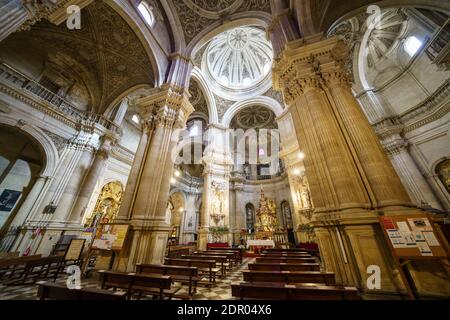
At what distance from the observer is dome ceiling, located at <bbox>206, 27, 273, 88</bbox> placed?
17109 mm

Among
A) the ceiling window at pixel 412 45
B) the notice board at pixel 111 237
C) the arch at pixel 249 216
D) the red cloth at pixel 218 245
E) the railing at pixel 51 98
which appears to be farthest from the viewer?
the arch at pixel 249 216

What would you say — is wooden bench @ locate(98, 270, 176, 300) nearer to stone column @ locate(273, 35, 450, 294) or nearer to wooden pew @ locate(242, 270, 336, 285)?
wooden pew @ locate(242, 270, 336, 285)

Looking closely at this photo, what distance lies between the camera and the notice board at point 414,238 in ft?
8.38

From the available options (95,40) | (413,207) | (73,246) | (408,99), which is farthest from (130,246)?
(408,99)

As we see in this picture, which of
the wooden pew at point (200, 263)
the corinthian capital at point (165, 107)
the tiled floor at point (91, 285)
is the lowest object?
the tiled floor at point (91, 285)

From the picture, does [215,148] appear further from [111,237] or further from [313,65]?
[111,237]

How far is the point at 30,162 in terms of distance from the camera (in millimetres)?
9758

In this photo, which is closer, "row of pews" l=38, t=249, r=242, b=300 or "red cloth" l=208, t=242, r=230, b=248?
"row of pews" l=38, t=249, r=242, b=300

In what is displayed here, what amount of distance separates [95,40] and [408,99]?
18709 mm

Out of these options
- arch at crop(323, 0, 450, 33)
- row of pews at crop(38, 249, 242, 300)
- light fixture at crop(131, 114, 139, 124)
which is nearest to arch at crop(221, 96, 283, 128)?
light fixture at crop(131, 114, 139, 124)

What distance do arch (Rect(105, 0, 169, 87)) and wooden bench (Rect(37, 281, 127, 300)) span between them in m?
8.20

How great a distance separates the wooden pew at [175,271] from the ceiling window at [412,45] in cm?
1656

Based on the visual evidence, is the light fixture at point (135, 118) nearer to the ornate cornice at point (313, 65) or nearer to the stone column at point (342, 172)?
the ornate cornice at point (313, 65)

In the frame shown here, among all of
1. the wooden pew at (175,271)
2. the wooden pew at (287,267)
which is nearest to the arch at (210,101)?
the wooden pew at (175,271)
